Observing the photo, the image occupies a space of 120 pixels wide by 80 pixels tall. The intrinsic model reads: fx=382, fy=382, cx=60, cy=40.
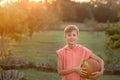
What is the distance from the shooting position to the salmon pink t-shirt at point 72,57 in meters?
4.74

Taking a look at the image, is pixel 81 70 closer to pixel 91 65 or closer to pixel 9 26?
pixel 91 65

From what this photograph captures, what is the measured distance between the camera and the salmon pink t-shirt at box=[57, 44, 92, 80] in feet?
15.6

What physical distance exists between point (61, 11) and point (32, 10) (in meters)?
22.6

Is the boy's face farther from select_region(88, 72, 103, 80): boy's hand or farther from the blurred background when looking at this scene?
the blurred background

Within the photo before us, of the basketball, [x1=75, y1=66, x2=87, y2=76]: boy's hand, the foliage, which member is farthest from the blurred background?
[x1=75, y1=66, x2=87, y2=76]: boy's hand

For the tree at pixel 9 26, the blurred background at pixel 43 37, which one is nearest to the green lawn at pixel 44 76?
the blurred background at pixel 43 37

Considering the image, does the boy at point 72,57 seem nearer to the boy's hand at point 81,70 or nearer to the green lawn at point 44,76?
the boy's hand at point 81,70

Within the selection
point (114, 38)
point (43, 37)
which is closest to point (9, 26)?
point (114, 38)

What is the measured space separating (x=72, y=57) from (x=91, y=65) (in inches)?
10.8

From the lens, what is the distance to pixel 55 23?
3619 centimetres

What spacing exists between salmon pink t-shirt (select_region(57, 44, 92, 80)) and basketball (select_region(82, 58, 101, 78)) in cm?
6

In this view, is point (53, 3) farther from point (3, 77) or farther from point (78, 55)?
point (78, 55)

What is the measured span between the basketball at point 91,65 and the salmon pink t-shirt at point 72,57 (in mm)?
63

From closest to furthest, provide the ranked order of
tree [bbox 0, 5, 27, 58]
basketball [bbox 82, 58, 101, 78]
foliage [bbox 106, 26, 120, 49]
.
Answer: basketball [bbox 82, 58, 101, 78] < tree [bbox 0, 5, 27, 58] < foliage [bbox 106, 26, 120, 49]
